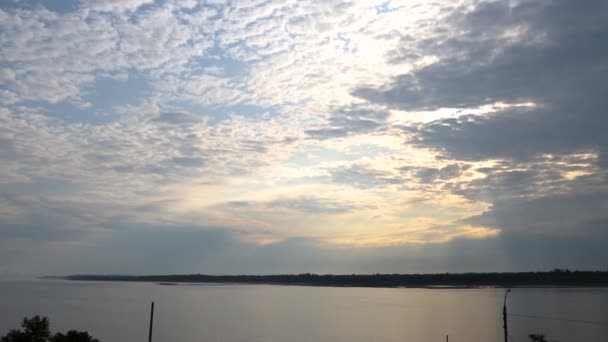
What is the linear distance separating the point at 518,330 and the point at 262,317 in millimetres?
39755

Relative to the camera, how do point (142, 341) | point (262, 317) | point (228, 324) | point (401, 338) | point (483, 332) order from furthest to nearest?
point (262, 317)
point (228, 324)
point (483, 332)
point (401, 338)
point (142, 341)

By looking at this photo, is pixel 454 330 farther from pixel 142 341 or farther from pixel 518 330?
pixel 142 341

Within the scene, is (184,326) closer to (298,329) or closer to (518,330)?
(298,329)

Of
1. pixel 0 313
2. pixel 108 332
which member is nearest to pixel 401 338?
pixel 108 332

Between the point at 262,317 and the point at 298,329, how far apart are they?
1676 centimetres

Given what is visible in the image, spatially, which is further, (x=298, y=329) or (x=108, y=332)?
(x=298, y=329)

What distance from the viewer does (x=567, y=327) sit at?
71.3 metres

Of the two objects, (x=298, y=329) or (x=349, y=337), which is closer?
(x=349, y=337)

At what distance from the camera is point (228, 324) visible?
7794 cm

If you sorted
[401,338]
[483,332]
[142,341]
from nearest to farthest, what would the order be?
[142,341]
[401,338]
[483,332]

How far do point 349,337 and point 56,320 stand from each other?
4251cm

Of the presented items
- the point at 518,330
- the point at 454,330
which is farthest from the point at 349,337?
the point at 518,330

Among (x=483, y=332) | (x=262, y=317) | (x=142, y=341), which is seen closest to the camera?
(x=142, y=341)

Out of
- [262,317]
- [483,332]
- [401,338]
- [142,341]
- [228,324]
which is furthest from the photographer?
[262,317]
